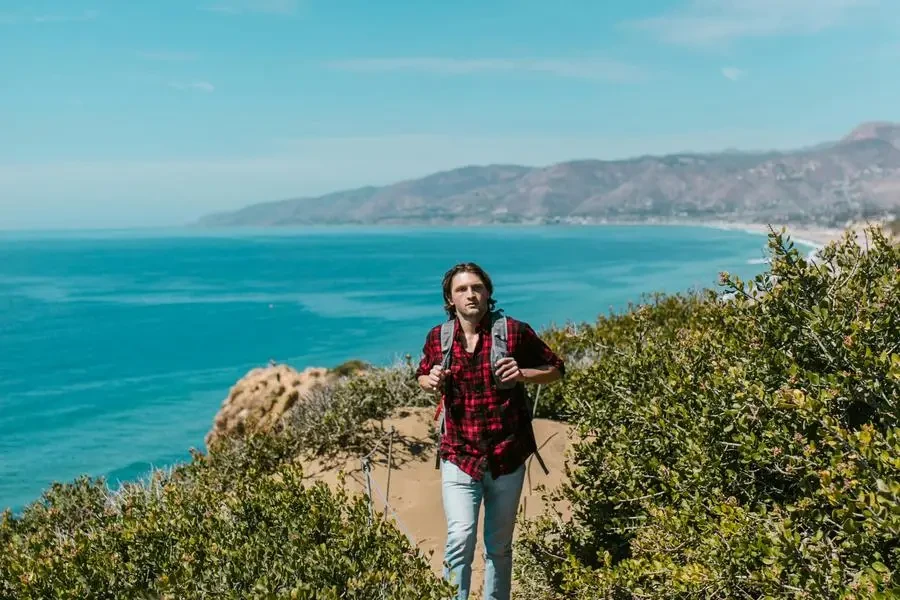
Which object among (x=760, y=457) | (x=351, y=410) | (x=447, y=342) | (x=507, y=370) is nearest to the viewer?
(x=760, y=457)

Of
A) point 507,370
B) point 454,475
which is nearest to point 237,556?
point 454,475

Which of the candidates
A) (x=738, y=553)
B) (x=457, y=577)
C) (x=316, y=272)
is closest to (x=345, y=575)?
(x=457, y=577)

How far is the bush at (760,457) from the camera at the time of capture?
309 cm

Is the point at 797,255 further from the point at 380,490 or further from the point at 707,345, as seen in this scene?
the point at 380,490

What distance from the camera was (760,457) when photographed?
12.4 ft

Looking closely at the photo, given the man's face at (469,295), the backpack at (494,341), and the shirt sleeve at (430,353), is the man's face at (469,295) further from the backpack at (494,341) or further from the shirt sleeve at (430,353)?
the shirt sleeve at (430,353)

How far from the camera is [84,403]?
141 feet

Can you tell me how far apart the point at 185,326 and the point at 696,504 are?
69.4 m

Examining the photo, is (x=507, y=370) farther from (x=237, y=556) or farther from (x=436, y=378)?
(x=237, y=556)

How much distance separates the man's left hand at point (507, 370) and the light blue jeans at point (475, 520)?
0.57 metres

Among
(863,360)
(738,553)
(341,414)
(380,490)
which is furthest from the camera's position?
(341,414)

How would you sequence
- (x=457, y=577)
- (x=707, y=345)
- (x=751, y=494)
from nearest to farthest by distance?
(x=751, y=494), (x=457, y=577), (x=707, y=345)

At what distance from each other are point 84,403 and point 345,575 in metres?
44.0

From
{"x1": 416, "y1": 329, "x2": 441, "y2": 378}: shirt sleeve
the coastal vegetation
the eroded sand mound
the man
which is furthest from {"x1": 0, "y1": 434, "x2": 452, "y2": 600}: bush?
the eroded sand mound
